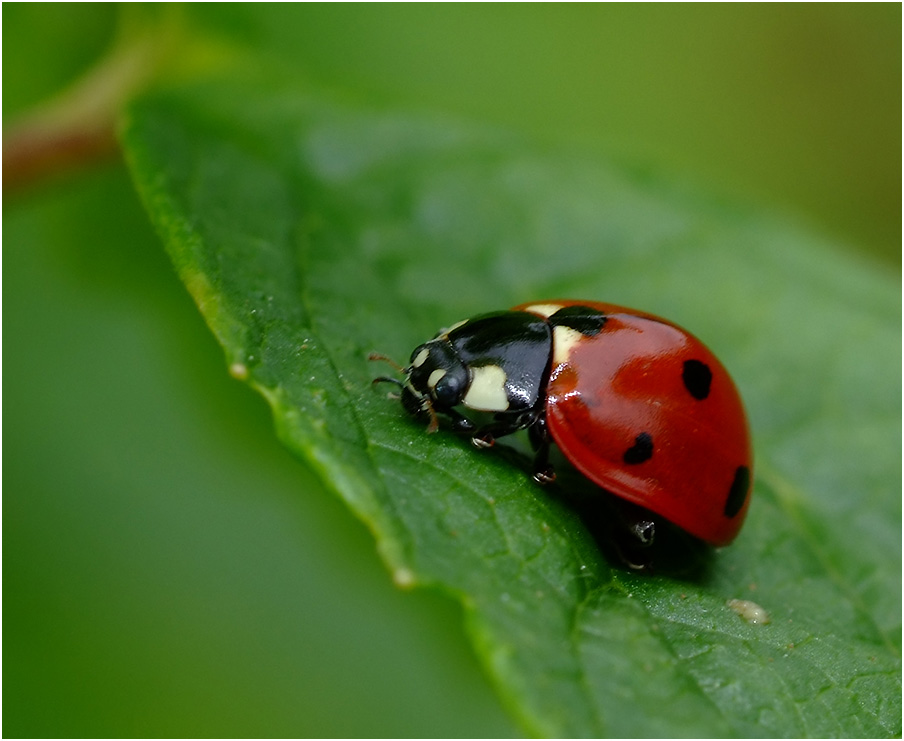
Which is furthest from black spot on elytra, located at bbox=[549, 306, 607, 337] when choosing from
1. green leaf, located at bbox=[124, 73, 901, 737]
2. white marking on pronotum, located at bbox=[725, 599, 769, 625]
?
white marking on pronotum, located at bbox=[725, 599, 769, 625]

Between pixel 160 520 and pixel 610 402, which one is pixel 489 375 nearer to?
pixel 610 402

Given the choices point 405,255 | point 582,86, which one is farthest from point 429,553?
point 582,86

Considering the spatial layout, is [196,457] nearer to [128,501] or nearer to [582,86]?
[128,501]

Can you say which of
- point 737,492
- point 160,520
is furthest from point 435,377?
point 160,520

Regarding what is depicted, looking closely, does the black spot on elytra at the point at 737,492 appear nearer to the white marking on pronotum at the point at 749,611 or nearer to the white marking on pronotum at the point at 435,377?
the white marking on pronotum at the point at 749,611

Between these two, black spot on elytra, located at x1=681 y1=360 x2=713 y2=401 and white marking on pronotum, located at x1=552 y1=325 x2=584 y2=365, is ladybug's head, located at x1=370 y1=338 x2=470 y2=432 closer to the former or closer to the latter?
white marking on pronotum, located at x1=552 y1=325 x2=584 y2=365

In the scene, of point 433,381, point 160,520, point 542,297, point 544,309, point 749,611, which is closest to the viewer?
point 749,611

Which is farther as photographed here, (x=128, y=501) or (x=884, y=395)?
(x=128, y=501)
